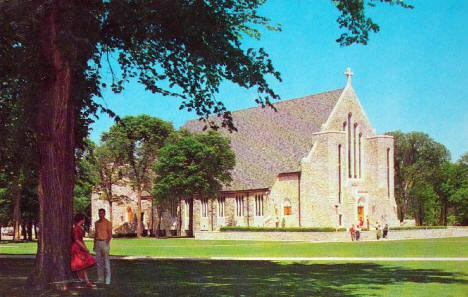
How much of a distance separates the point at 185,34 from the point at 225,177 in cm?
4615

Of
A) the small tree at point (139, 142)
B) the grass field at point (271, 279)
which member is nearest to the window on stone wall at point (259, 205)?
the small tree at point (139, 142)

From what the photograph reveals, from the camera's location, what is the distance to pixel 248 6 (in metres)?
20.9

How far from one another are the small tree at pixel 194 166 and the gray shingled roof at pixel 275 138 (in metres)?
5.43

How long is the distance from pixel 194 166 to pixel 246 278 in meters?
44.1

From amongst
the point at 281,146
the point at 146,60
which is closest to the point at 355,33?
the point at 146,60

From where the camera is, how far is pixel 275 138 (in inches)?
2844

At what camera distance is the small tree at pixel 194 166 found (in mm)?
62688

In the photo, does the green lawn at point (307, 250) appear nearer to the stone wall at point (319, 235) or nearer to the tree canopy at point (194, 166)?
the stone wall at point (319, 235)

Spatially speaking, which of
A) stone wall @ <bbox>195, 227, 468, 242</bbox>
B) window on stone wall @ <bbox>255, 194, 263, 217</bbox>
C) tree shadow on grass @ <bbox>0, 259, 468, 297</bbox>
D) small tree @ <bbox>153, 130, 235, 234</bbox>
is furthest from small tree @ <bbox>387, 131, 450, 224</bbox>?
tree shadow on grass @ <bbox>0, 259, 468, 297</bbox>

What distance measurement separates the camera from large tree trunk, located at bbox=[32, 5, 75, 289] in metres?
16.2

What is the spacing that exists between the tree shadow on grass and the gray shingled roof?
41.9 m

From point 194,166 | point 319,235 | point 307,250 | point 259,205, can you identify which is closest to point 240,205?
point 259,205

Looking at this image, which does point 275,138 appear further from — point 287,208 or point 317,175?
point 317,175

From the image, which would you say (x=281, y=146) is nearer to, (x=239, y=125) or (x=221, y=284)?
(x=239, y=125)
